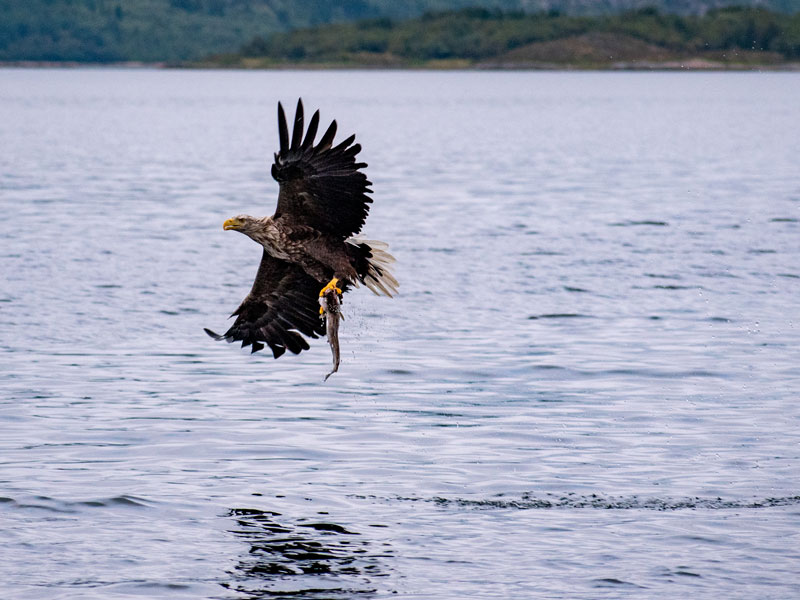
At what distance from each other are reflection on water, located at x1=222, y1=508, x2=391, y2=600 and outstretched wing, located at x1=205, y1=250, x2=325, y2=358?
212cm

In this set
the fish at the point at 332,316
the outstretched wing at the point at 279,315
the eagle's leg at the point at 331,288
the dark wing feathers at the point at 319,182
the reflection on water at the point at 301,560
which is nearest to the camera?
the reflection on water at the point at 301,560

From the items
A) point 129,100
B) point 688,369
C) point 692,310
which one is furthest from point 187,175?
point 129,100

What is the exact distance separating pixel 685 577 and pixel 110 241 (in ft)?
74.1

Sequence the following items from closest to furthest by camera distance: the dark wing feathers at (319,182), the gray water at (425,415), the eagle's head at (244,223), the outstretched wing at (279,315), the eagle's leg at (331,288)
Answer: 1. the gray water at (425,415)
2. the eagle's leg at (331,288)
3. the dark wing feathers at (319,182)
4. the eagle's head at (244,223)
5. the outstretched wing at (279,315)

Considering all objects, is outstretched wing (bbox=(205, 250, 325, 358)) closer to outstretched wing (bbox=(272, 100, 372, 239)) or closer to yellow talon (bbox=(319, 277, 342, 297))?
outstretched wing (bbox=(272, 100, 372, 239))

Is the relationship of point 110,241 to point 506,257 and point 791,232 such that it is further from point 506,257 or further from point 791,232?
point 791,232

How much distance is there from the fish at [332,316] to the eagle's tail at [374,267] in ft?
4.97

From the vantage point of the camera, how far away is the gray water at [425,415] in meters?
12.2

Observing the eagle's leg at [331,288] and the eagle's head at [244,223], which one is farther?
the eagle's head at [244,223]

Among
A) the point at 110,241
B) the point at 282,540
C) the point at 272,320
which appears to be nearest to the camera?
the point at 282,540

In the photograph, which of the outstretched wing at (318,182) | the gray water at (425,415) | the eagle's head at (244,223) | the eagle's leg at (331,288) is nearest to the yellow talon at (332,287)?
the eagle's leg at (331,288)

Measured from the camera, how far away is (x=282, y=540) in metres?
12.7

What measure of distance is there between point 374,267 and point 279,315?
3.87ft

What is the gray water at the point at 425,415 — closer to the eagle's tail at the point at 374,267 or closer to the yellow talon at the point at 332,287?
the eagle's tail at the point at 374,267
